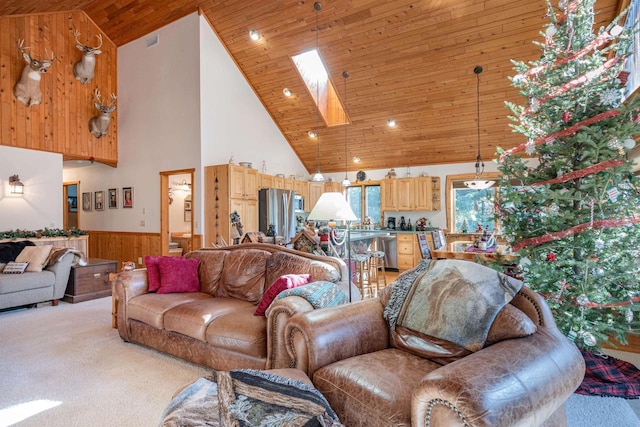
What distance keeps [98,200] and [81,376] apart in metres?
6.22

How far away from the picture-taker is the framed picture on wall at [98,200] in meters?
7.63

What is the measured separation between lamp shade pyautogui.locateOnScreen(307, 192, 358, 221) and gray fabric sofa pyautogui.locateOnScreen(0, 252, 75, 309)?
13.5ft

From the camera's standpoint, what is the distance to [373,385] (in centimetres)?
146

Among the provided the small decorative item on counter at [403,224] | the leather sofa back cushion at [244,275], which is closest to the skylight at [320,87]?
the small decorative item on counter at [403,224]

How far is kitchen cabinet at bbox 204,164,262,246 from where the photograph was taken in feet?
19.6

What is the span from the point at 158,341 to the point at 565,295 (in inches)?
131

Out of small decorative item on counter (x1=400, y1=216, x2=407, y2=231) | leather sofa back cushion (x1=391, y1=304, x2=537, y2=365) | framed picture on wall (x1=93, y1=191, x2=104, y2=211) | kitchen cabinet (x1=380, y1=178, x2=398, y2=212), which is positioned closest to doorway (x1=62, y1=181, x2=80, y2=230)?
framed picture on wall (x1=93, y1=191, x2=104, y2=211)

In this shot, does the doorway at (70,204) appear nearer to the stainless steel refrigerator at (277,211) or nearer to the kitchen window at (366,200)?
the stainless steel refrigerator at (277,211)

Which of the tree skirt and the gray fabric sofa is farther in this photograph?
the gray fabric sofa

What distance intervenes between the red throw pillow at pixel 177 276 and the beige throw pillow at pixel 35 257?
2548 millimetres

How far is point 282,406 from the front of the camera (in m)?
1.29

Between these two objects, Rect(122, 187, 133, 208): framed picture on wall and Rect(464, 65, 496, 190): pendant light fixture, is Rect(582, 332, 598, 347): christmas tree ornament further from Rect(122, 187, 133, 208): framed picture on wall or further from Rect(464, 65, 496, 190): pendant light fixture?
Rect(122, 187, 133, 208): framed picture on wall

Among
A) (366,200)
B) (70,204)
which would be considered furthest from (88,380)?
(70,204)

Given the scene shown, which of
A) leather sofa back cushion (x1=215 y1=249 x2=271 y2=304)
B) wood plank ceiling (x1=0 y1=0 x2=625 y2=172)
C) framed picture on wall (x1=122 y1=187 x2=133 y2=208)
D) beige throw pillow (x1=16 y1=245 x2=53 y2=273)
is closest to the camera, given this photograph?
leather sofa back cushion (x1=215 y1=249 x2=271 y2=304)
